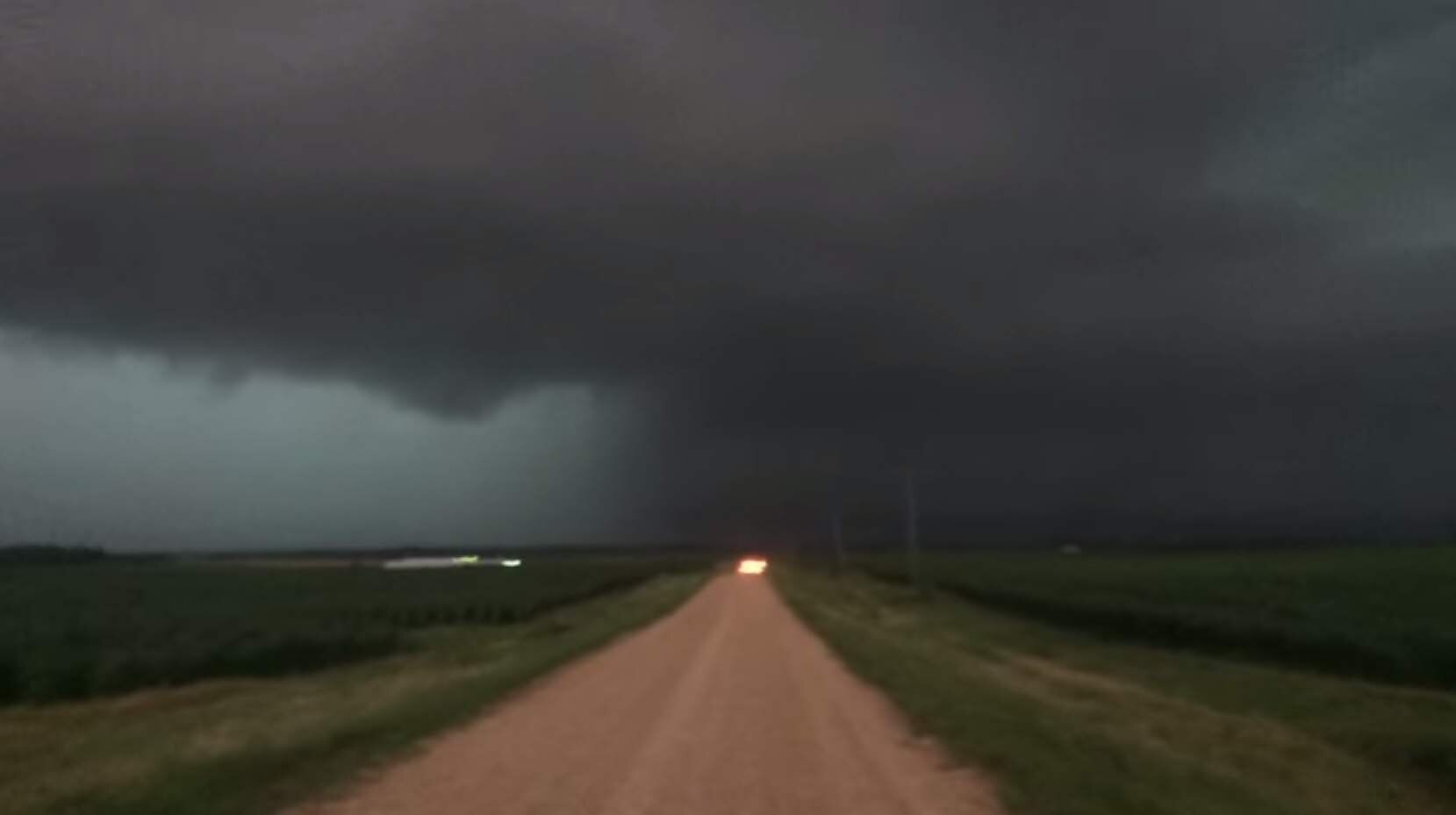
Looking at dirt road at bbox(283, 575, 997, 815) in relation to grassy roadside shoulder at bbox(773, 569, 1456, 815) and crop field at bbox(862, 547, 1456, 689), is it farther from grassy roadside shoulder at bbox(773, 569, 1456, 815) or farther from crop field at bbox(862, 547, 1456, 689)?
crop field at bbox(862, 547, 1456, 689)

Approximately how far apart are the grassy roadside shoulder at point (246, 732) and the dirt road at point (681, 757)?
73cm

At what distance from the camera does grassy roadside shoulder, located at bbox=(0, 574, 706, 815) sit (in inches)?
598

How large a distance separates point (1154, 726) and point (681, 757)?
11.0 metres

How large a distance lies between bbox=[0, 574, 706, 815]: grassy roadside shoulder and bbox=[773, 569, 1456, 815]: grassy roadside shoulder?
21.4ft

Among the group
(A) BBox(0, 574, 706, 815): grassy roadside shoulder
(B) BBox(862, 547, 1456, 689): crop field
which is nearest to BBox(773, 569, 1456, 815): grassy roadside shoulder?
(B) BBox(862, 547, 1456, 689): crop field

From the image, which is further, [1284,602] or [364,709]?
[1284,602]

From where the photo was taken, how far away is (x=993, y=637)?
55.2 m

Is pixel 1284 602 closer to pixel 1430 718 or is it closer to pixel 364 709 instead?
Result: pixel 1430 718

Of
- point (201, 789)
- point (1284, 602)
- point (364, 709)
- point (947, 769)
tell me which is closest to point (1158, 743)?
point (947, 769)

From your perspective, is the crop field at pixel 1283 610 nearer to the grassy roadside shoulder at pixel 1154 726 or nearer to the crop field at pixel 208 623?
the grassy roadside shoulder at pixel 1154 726

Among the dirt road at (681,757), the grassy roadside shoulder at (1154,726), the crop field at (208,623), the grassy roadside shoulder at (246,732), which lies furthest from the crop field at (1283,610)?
the crop field at (208,623)

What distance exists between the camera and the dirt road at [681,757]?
595 inches

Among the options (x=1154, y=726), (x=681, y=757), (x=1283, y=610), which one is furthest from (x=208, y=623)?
(x=681, y=757)

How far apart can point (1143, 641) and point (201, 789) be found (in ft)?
138
